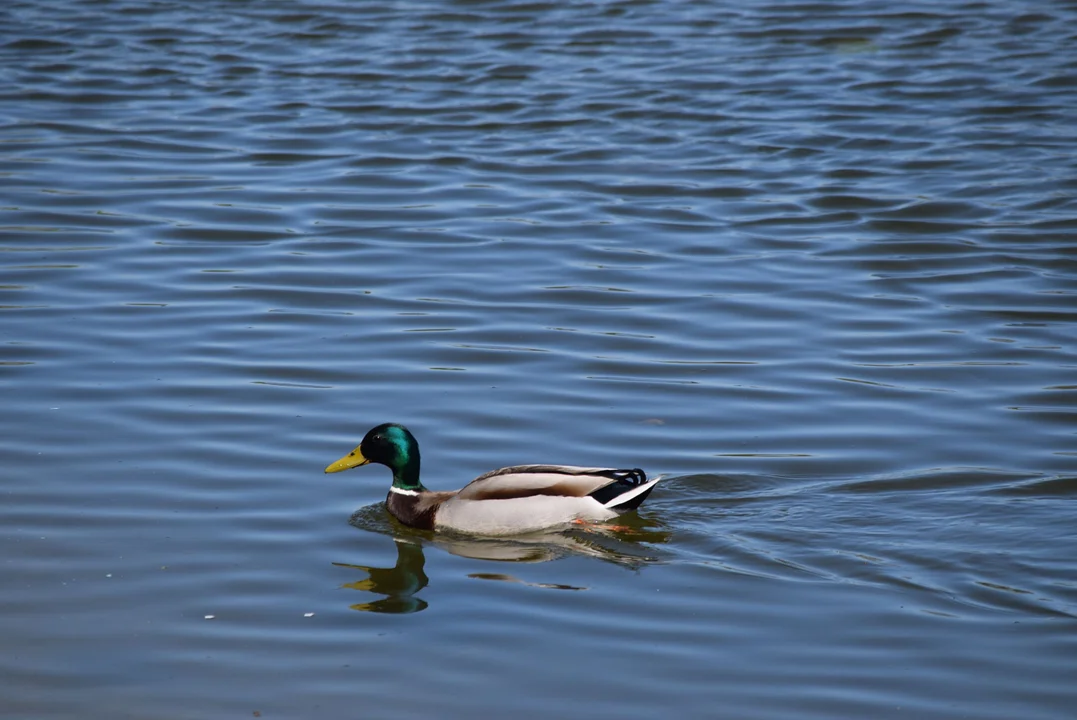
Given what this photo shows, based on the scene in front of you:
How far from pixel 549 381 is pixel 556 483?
206cm

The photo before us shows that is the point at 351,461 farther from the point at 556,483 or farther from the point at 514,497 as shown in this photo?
the point at 556,483

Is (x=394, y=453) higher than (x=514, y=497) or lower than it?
higher

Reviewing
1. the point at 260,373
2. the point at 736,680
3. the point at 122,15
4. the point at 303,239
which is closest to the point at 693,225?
the point at 303,239

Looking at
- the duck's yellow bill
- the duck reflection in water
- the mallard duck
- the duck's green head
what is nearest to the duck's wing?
the mallard duck

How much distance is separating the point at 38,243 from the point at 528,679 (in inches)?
329

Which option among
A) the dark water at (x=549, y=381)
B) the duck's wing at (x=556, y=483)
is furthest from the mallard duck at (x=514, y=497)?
the dark water at (x=549, y=381)

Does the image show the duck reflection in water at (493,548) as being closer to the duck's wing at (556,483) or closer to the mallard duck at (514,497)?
the mallard duck at (514,497)

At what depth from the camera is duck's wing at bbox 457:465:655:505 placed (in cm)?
765

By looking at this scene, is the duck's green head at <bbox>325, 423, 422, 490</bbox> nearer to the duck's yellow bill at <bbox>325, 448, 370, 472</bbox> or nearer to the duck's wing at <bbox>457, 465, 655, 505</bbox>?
the duck's yellow bill at <bbox>325, 448, 370, 472</bbox>

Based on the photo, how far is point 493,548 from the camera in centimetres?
770

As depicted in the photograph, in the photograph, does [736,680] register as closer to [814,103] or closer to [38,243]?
[38,243]

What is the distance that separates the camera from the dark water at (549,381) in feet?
20.2

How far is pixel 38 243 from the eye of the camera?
41.8 feet

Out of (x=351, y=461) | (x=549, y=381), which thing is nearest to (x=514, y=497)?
(x=351, y=461)
